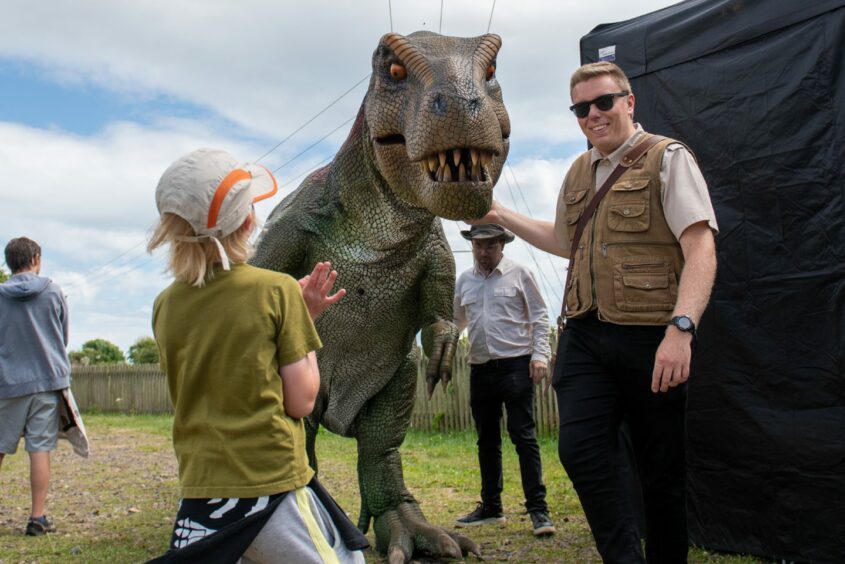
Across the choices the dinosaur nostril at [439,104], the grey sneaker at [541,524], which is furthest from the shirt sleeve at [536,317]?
the dinosaur nostril at [439,104]

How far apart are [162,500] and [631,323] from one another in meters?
4.82

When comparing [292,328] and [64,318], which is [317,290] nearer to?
[292,328]

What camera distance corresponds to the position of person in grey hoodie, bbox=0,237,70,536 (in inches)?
199

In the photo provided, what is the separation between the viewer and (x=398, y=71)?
299 cm

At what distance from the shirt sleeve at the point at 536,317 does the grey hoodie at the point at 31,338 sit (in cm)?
301

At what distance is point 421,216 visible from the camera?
3.54m

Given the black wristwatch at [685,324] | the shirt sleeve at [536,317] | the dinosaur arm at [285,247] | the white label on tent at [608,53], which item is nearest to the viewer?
the black wristwatch at [685,324]

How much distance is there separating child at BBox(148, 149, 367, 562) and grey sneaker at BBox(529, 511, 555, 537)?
2844 millimetres

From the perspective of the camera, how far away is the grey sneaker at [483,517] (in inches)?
204

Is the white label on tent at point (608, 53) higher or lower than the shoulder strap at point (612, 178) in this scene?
higher

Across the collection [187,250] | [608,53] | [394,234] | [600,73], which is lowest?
[187,250]

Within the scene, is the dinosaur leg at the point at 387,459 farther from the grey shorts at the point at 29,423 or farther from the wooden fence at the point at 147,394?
the wooden fence at the point at 147,394

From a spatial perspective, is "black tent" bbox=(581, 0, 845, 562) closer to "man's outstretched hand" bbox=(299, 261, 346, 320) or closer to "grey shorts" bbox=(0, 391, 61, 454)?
"man's outstretched hand" bbox=(299, 261, 346, 320)

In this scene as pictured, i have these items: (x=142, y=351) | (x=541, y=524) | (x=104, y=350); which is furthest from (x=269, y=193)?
(x=104, y=350)
